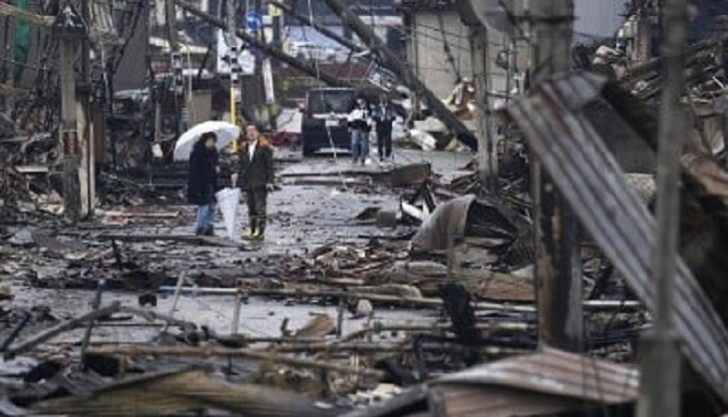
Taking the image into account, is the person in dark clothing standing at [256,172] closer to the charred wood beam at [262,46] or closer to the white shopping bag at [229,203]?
the white shopping bag at [229,203]

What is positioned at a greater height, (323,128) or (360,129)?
(360,129)

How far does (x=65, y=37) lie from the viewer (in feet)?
89.4

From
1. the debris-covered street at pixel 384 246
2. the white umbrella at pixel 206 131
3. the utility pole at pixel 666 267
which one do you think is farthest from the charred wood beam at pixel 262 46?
the utility pole at pixel 666 267

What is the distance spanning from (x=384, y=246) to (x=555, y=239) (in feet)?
37.9

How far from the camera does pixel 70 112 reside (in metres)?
27.2

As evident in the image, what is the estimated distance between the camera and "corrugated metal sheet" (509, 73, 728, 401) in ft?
29.6

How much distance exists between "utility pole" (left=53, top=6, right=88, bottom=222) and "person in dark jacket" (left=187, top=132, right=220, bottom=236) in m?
2.50

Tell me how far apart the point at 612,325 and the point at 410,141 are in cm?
3974

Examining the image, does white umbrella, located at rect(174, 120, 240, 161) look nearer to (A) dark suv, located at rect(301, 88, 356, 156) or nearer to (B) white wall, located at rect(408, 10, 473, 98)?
(A) dark suv, located at rect(301, 88, 356, 156)

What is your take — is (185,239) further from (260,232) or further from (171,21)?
(171,21)

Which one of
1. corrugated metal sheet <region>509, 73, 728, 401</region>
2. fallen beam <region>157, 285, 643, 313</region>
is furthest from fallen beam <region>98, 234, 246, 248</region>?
corrugated metal sheet <region>509, 73, 728, 401</region>

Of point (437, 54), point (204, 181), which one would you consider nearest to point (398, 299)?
point (204, 181)

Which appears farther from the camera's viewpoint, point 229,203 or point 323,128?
point 323,128

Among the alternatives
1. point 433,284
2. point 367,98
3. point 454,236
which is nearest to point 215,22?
point 367,98
